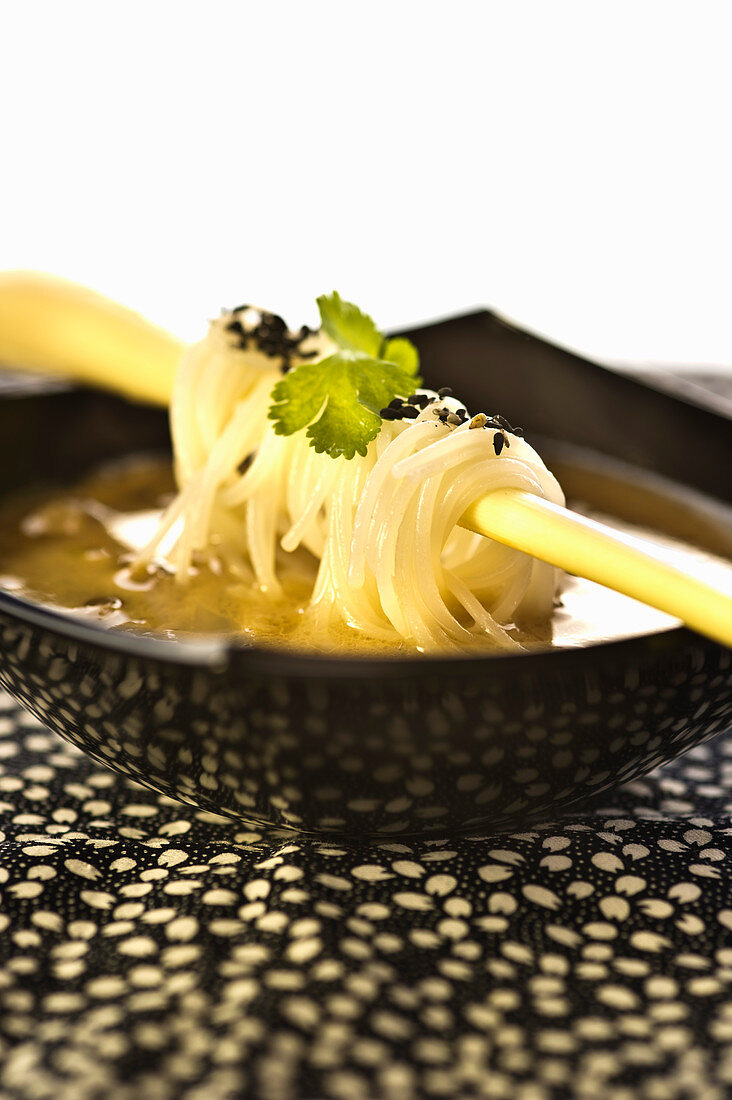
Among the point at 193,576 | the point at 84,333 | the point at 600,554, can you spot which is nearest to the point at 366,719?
the point at 600,554

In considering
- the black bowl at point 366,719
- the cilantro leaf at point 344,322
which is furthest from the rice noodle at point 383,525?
the black bowl at point 366,719

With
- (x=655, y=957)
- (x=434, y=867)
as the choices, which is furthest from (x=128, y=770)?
(x=655, y=957)

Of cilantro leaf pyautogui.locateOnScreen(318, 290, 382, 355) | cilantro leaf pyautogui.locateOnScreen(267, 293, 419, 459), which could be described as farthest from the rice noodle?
cilantro leaf pyautogui.locateOnScreen(318, 290, 382, 355)

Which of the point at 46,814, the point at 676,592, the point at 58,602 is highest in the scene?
the point at 676,592

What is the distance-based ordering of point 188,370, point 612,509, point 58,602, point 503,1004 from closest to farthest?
point 503,1004, point 58,602, point 188,370, point 612,509

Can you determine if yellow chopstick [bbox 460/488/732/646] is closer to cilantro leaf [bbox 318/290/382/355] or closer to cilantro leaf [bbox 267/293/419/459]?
cilantro leaf [bbox 267/293/419/459]

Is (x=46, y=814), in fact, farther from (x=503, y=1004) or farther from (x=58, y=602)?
(x=503, y=1004)

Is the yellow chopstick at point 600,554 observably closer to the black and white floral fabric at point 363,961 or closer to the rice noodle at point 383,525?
the rice noodle at point 383,525
